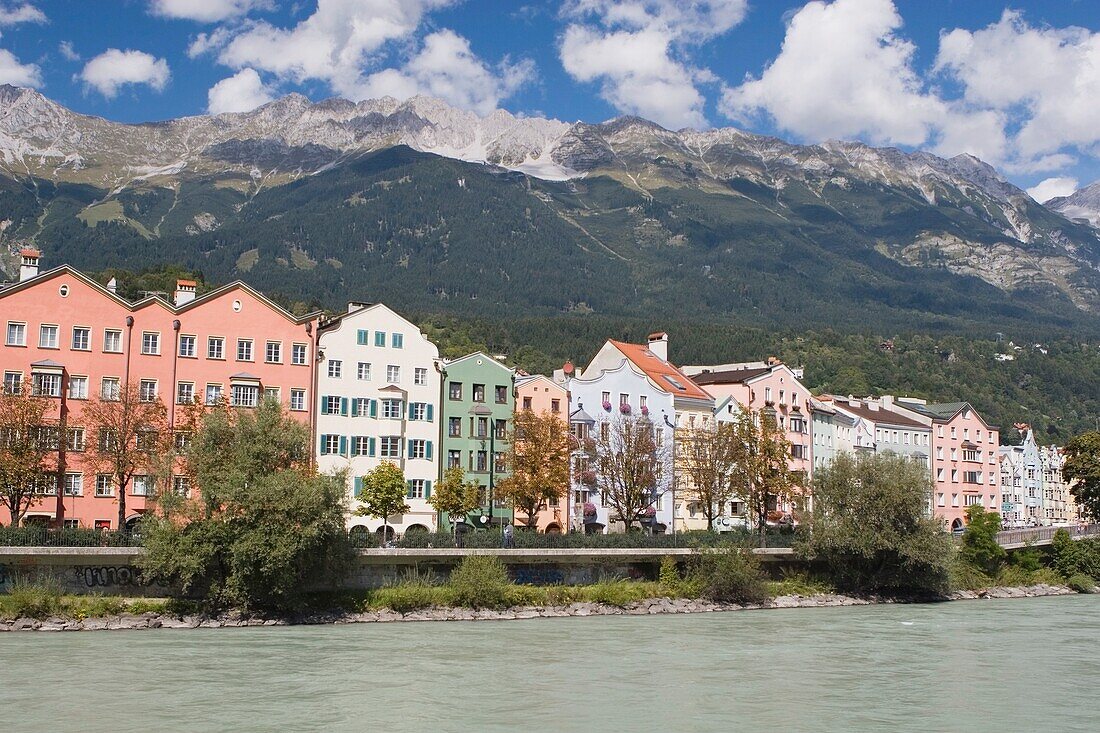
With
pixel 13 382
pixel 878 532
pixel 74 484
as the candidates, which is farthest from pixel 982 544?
pixel 13 382

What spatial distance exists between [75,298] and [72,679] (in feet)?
118

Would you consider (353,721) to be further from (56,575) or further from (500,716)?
(56,575)

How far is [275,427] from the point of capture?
60.5 meters

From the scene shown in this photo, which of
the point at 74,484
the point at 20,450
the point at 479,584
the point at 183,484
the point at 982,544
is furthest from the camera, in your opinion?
the point at 982,544

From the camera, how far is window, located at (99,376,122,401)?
227 feet

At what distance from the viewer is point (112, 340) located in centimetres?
7062

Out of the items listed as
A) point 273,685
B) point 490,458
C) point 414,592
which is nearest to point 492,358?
point 490,458

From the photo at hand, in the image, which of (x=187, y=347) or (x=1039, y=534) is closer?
(x=187, y=347)

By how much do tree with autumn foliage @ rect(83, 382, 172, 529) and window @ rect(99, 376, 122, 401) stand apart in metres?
0.60

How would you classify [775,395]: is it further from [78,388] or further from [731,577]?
[78,388]

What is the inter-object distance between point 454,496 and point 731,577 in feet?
61.1

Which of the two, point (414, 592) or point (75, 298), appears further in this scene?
point (75, 298)

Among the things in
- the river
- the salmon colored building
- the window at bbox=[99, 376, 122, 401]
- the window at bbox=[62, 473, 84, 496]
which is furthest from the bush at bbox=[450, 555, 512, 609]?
the window at bbox=[99, 376, 122, 401]

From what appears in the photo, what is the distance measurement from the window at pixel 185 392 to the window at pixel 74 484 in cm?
736
